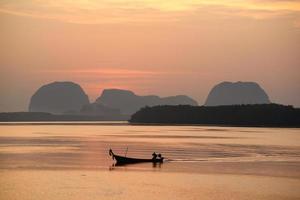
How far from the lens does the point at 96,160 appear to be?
6150 cm

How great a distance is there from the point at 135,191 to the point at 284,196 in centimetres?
920

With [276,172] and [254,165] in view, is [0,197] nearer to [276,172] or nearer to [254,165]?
[276,172]

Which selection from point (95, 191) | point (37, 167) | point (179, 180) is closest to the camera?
point (95, 191)

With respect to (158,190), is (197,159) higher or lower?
higher

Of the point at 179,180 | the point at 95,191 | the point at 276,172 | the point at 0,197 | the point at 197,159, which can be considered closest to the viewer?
the point at 0,197

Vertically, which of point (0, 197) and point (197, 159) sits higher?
point (197, 159)

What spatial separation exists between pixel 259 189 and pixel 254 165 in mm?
15878

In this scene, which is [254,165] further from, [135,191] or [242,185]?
[135,191]

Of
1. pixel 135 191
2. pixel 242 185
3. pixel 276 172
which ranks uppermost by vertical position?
pixel 276 172

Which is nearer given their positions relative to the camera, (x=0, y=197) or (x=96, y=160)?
(x=0, y=197)

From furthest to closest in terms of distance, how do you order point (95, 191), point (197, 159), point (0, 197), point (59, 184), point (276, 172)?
point (197, 159) → point (276, 172) → point (59, 184) → point (95, 191) → point (0, 197)

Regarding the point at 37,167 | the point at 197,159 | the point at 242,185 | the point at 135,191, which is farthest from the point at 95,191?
the point at 197,159

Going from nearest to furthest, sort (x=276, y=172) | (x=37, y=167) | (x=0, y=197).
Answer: (x=0, y=197) < (x=276, y=172) < (x=37, y=167)

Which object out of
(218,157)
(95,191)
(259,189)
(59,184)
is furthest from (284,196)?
(218,157)
